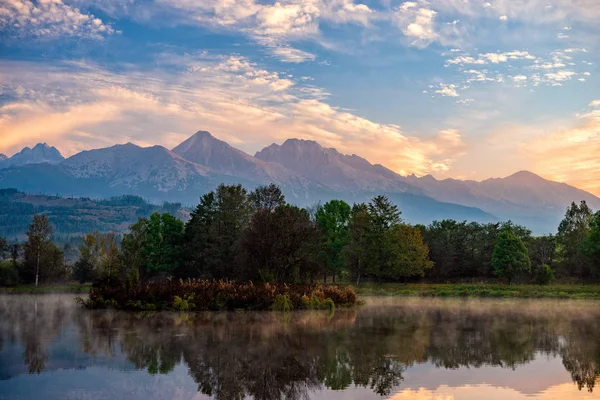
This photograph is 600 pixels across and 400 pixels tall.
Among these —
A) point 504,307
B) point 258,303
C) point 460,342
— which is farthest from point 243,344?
point 504,307

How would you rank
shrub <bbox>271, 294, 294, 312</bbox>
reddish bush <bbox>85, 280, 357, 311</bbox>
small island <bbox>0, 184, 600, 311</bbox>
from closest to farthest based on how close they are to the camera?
shrub <bbox>271, 294, 294, 312</bbox>, reddish bush <bbox>85, 280, 357, 311</bbox>, small island <bbox>0, 184, 600, 311</bbox>

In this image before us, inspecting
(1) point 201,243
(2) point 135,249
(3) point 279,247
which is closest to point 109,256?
(2) point 135,249

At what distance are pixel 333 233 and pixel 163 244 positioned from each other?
1870cm

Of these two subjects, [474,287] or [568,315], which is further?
[474,287]

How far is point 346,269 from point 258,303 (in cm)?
3140

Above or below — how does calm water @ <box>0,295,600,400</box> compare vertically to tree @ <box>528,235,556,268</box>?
below

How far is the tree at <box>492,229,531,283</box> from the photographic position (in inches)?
2259

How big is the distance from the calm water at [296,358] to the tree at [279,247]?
13.0m

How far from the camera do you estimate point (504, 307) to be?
35.8m

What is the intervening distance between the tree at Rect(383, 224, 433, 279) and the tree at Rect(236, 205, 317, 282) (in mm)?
18300

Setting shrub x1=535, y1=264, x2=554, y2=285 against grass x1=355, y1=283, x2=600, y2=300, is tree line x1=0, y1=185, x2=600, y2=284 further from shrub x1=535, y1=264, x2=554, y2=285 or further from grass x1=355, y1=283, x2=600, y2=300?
grass x1=355, y1=283, x2=600, y2=300

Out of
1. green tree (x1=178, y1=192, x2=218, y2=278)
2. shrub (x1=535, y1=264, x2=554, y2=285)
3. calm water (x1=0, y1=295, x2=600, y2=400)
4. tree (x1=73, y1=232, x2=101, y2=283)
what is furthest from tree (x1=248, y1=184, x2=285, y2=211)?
calm water (x1=0, y1=295, x2=600, y2=400)

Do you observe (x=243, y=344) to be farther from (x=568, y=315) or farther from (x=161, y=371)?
(x=568, y=315)

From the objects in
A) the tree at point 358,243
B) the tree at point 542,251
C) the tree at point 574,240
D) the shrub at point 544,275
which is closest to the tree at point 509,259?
the shrub at point 544,275
